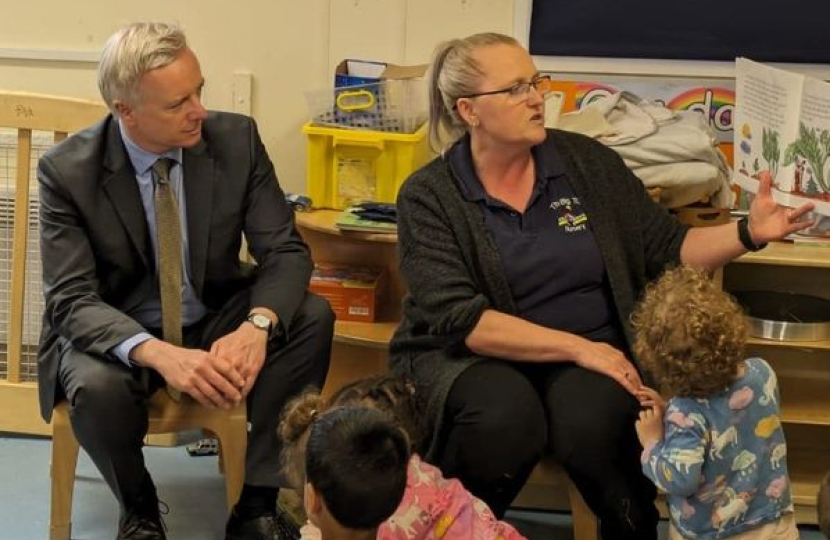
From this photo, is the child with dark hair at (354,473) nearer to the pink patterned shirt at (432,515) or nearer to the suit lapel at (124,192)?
the pink patterned shirt at (432,515)

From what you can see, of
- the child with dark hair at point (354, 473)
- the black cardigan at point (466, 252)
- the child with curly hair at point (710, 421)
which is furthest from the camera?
the black cardigan at point (466, 252)

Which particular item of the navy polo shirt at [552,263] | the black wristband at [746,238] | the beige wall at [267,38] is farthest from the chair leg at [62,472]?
the black wristband at [746,238]

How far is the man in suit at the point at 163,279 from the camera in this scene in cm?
230

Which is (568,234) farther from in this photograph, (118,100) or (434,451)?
(118,100)

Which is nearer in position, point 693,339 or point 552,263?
point 693,339

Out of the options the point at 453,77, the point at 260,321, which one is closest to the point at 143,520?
the point at 260,321

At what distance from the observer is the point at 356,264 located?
294cm

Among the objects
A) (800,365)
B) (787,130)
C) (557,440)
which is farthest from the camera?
(800,365)

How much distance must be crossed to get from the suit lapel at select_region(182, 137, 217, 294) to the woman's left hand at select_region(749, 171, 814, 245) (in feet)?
3.48

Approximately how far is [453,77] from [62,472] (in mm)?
1108

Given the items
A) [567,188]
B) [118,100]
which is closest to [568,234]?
[567,188]

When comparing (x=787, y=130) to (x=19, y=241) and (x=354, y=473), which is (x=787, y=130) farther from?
(x=19, y=241)

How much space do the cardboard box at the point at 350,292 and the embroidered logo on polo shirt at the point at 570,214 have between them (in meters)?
0.61

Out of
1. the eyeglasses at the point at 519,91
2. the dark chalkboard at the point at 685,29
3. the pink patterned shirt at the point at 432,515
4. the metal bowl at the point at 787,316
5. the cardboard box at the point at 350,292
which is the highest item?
the dark chalkboard at the point at 685,29
